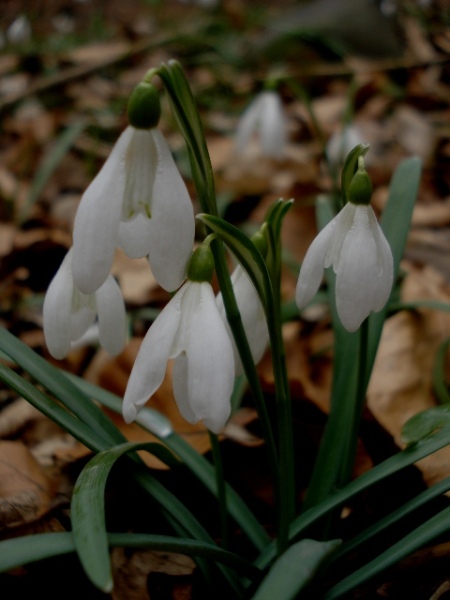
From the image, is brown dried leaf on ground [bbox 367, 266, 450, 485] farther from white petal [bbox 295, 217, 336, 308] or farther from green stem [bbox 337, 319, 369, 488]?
white petal [bbox 295, 217, 336, 308]

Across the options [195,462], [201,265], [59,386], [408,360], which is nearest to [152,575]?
[195,462]

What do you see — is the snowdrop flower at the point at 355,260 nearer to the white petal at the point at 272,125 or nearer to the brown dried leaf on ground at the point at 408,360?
the brown dried leaf on ground at the point at 408,360

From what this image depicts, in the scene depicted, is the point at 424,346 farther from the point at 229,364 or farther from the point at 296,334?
the point at 229,364

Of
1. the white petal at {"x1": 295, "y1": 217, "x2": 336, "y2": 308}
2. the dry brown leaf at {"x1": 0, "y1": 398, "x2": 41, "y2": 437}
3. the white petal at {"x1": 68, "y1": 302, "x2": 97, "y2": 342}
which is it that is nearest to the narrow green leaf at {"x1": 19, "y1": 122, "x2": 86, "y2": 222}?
the dry brown leaf at {"x1": 0, "y1": 398, "x2": 41, "y2": 437}

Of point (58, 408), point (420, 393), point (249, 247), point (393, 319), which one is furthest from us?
point (393, 319)

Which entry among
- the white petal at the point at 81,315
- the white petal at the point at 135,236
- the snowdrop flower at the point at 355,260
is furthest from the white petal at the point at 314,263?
the white petal at the point at 81,315

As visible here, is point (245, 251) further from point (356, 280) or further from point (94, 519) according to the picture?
point (94, 519)

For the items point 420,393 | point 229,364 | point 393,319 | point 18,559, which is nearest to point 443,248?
point 393,319
